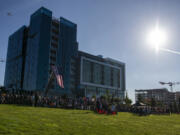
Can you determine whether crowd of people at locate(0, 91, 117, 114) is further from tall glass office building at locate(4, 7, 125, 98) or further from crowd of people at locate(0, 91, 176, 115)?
tall glass office building at locate(4, 7, 125, 98)

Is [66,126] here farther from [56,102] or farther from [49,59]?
[49,59]

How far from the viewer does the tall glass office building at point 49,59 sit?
87250 millimetres

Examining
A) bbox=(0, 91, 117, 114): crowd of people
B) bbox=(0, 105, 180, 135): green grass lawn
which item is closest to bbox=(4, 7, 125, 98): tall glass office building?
bbox=(0, 91, 117, 114): crowd of people

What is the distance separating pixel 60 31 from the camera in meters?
97.2

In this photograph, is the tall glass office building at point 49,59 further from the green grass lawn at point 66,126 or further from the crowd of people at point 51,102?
the green grass lawn at point 66,126

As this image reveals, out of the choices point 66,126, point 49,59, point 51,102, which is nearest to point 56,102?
point 51,102

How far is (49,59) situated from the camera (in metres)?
90.1

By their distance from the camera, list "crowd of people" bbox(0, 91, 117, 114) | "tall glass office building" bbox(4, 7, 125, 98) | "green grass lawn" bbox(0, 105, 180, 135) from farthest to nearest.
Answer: "tall glass office building" bbox(4, 7, 125, 98) → "crowd of people" bbox(0, 91, 117, 114) → "green grass lawn" bbox(0, 105, 180, 135)

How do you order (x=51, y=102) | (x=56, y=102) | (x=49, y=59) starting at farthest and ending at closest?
(x=49, y=59), (x=56, y=102), (x=51, y=102)

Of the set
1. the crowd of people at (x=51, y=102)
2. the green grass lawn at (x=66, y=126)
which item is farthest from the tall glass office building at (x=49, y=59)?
the green grass lawn at (x=66, y=126)

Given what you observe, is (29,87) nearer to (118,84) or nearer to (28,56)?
(28,56)

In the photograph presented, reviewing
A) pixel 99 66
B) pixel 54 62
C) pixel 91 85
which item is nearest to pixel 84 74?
pixel 91 85

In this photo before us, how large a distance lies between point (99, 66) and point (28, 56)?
53797 mm

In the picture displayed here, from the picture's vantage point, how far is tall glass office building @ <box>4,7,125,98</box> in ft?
286
